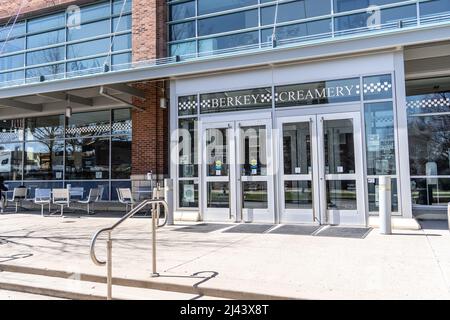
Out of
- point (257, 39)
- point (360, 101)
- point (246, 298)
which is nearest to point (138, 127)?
point (257, 39)

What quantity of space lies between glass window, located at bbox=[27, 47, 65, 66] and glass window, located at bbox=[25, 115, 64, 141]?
2.13m

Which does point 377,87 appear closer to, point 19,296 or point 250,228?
point 250,228

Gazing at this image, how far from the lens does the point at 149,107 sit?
13.4 meters

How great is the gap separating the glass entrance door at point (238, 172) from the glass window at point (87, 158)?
5.23 metres

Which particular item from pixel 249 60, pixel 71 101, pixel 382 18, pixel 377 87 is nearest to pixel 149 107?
pixel 71 101

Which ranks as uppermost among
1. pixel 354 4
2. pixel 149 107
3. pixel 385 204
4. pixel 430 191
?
pixel 354 4

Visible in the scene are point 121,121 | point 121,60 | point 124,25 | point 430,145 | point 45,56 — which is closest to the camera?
point 430,145

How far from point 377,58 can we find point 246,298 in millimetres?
7101

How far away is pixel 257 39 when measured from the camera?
1270cm

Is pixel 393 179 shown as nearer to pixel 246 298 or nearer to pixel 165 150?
pixel 246 298

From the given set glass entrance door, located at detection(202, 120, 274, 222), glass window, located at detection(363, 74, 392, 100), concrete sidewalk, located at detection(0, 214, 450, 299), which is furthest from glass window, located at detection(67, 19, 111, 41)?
glass window, located at detection(363, 74, 392, 100)

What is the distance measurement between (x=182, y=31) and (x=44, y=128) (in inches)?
278

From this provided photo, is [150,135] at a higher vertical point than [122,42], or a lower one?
lower

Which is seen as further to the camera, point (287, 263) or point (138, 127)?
point (138, 127)
